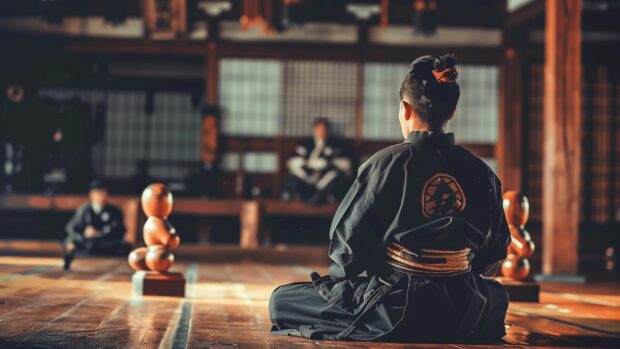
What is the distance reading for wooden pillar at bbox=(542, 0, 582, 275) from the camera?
6.45m

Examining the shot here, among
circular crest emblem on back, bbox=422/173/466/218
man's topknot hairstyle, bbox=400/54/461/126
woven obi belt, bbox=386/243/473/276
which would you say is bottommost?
woven obi belt, bbox=386/243/473/276

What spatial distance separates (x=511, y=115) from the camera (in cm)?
1010

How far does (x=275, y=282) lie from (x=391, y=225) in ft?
9.76

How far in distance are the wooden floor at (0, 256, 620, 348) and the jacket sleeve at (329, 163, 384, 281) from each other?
24 centimetres

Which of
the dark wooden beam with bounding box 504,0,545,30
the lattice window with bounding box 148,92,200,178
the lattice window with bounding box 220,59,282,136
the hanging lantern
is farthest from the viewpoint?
the lattice window with bounding box 148,92,200,178

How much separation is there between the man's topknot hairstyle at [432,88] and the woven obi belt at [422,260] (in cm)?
40

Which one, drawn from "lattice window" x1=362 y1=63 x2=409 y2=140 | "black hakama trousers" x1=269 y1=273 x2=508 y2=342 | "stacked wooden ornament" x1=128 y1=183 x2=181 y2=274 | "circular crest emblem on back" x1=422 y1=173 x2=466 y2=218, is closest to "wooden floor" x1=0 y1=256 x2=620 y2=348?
"black hakama trousers" x1=269 y1=273 x2=508 y2=342

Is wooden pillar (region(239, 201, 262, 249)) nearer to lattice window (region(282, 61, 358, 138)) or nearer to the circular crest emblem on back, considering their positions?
lattice window (region(282, 61, 358, 138))

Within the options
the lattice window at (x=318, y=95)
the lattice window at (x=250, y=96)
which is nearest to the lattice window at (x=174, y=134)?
the lattice window at (x=250, y=96)

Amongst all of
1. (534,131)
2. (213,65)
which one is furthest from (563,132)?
(213,65)

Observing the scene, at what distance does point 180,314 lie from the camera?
3.39 metres

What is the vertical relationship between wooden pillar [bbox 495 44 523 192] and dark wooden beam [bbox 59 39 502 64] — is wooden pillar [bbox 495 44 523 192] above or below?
below

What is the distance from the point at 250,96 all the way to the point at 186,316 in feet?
23.2

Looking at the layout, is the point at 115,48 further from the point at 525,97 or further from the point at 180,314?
the point at 180,314
